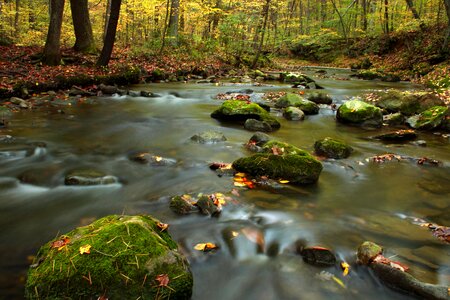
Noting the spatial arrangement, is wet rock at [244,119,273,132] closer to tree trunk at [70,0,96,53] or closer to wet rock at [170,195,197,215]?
wet rock at [170,195,197,215]

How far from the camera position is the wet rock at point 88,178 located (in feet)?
17.4

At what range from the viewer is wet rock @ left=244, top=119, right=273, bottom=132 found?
8931 millimetres

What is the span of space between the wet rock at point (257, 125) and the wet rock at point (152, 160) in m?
2.97

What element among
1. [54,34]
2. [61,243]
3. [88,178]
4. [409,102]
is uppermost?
[54,34]

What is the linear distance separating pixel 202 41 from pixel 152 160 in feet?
63.0

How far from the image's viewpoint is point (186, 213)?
14.3 feet

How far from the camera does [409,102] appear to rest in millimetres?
10953

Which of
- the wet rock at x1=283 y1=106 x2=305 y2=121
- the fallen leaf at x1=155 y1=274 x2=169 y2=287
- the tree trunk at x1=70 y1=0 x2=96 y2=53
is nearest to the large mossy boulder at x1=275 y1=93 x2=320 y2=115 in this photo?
the wet rock at x1=283 y1=106 x2=305 y2=121

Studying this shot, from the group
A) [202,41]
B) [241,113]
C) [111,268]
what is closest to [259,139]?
[241,113]

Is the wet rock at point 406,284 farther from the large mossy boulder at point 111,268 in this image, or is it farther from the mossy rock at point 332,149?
the mossy rock at point 332,149

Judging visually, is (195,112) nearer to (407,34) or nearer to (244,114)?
(244,114)

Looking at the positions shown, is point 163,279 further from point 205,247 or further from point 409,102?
point 409,102

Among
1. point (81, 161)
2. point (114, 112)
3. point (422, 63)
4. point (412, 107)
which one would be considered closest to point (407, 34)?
point (422, 63)

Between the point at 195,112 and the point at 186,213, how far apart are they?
7060 millimetres
